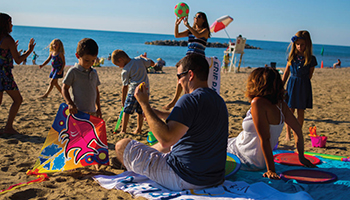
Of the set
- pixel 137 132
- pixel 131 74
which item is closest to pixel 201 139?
pixel 131 74

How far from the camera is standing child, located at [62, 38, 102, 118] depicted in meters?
3.60

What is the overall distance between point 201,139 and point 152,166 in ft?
2.07

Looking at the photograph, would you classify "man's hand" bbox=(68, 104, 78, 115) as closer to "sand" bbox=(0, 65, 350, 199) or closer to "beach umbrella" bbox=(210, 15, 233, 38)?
"sand" bbox=(0, 65, 350, 199)

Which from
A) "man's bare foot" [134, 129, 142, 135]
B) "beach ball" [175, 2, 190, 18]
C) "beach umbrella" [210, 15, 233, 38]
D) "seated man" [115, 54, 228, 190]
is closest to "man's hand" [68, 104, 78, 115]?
"seated man" [115, 54, 228, 190]

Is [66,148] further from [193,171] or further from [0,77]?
[0,77]

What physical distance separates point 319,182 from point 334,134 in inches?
106

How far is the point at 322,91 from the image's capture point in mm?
10094

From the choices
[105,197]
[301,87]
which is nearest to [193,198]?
[105,197]

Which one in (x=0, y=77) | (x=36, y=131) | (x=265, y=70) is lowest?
(x=36, y=131)

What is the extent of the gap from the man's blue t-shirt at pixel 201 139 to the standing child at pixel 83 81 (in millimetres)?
1725

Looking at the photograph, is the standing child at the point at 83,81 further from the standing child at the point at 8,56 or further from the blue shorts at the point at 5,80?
the blue shorts at the point at 5,80

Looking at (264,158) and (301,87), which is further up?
(301,87)

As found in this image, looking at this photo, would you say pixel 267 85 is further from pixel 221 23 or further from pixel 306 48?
pixel 221 23

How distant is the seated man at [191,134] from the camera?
2.26 metres
